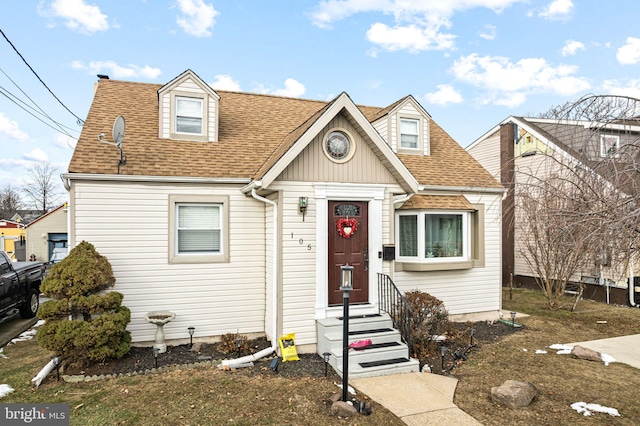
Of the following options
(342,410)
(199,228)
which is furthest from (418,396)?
(199,228)

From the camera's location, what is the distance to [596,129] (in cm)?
412

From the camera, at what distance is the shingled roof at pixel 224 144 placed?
8.13 m

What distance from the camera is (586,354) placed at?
734cm

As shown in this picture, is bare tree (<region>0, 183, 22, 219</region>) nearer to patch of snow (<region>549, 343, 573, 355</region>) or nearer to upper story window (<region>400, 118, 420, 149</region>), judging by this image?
upper story window (<region>400, 118, 420, 149</region>)

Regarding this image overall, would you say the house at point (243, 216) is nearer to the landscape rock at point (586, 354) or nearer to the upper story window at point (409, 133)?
the upper story window at point (409, 133)

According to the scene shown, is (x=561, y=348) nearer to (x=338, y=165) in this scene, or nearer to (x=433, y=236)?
(x=433, y=236)

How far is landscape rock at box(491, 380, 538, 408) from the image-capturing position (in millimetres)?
5363

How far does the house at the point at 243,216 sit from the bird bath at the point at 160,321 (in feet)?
0.64

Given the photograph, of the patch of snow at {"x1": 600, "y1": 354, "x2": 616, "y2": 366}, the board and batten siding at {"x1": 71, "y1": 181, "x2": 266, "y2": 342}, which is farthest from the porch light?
the patch of snow at {"x1": 600, "y1": 354, "x2": 616, "y2": 366}

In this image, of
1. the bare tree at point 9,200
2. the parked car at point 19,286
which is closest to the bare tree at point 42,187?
the bare tree at point 9,200

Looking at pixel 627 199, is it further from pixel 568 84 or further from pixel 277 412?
pixel 277 412

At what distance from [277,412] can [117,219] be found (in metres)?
5.24

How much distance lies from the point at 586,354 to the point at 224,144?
29.8ft

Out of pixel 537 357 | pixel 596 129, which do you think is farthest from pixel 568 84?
pixel 537 357
